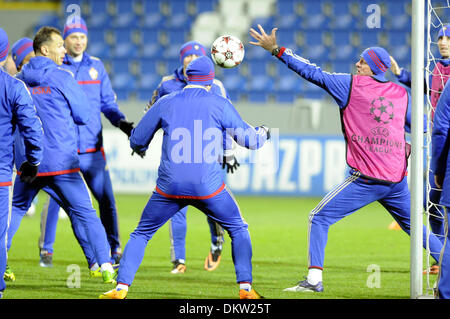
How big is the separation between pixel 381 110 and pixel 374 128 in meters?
0.17

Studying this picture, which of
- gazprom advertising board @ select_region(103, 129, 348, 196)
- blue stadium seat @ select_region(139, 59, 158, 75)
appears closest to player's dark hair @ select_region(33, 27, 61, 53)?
gazprom advertising board @ select_region(103, 129, 348, 196)

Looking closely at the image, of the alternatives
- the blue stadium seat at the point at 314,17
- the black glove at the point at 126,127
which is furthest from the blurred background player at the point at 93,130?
the blue stadium seat at the point at 314,17

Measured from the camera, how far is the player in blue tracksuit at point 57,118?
23.0ft

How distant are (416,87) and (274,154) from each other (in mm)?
10196

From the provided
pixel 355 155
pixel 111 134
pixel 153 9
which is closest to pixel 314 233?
pixel 355 155

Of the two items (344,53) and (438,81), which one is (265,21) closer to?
(344,53)

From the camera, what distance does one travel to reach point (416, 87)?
6.12 meters

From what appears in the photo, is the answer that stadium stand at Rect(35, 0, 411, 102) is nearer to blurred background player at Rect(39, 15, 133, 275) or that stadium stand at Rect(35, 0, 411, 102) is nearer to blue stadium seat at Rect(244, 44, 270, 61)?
blue stadium seat at Rect(244, 44, 270, 61)

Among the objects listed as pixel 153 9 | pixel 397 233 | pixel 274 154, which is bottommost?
pixel 397 233

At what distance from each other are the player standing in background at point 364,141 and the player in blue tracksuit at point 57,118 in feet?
5.54

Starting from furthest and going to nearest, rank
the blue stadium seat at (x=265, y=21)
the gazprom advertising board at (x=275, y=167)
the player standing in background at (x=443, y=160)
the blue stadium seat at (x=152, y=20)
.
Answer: the blue stadium seat at (x=152, y=20) → the blue stadium seat at (x=265, y=21) → the gazprom advertising board at (x=275, y=167) → the player standing in background at (x=443, y=160)

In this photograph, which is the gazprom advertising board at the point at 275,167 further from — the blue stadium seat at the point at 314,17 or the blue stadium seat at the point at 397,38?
the blue stadium seat at the point at 314,17

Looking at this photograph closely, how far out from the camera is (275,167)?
16.6 m
